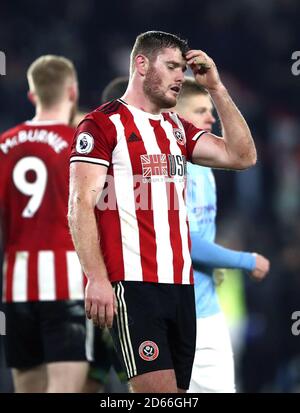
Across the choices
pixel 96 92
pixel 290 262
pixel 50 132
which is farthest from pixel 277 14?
pixel 50 132

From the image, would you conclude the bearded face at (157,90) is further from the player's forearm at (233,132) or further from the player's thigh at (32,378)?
the player's thigh at (32,378)

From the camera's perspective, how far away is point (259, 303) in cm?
1011

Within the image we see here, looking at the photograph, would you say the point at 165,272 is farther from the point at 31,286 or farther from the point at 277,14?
the point at 277,14

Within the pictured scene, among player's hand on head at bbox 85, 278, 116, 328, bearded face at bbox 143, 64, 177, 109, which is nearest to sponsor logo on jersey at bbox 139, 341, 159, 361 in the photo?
player's hand on head at bbox 85, 278, 116, 328

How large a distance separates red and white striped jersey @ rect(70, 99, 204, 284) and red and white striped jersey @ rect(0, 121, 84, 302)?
1704 millimetres

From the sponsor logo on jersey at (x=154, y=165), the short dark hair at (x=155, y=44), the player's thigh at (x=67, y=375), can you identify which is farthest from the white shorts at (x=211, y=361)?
the short dark hair at (x=155, y=44)

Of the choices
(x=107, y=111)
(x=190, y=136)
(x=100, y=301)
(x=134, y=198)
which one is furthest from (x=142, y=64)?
(x=100, y=301)

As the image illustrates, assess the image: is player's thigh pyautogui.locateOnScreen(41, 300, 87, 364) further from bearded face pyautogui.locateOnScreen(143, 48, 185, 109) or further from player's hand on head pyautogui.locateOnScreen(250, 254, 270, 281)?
bearded face pyautogui.locateOnScreen(143, 48, 185, 109)

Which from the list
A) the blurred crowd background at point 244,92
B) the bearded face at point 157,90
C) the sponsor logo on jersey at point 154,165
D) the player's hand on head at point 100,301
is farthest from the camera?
the blurred crowd background at point 244,92

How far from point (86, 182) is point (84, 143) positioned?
18 cm

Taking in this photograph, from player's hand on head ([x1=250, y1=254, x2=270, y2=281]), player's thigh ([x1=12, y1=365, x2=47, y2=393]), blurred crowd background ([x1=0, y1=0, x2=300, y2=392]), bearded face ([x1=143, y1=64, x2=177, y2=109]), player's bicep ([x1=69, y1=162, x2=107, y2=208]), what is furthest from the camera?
blurred crowd background ([x1=0, y1=0, x2=300, y2=392])

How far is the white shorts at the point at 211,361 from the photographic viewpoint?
5.29 m

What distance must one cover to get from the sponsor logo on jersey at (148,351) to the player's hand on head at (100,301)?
7.3 inches

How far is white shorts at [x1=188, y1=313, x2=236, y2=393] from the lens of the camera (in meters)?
5.29
